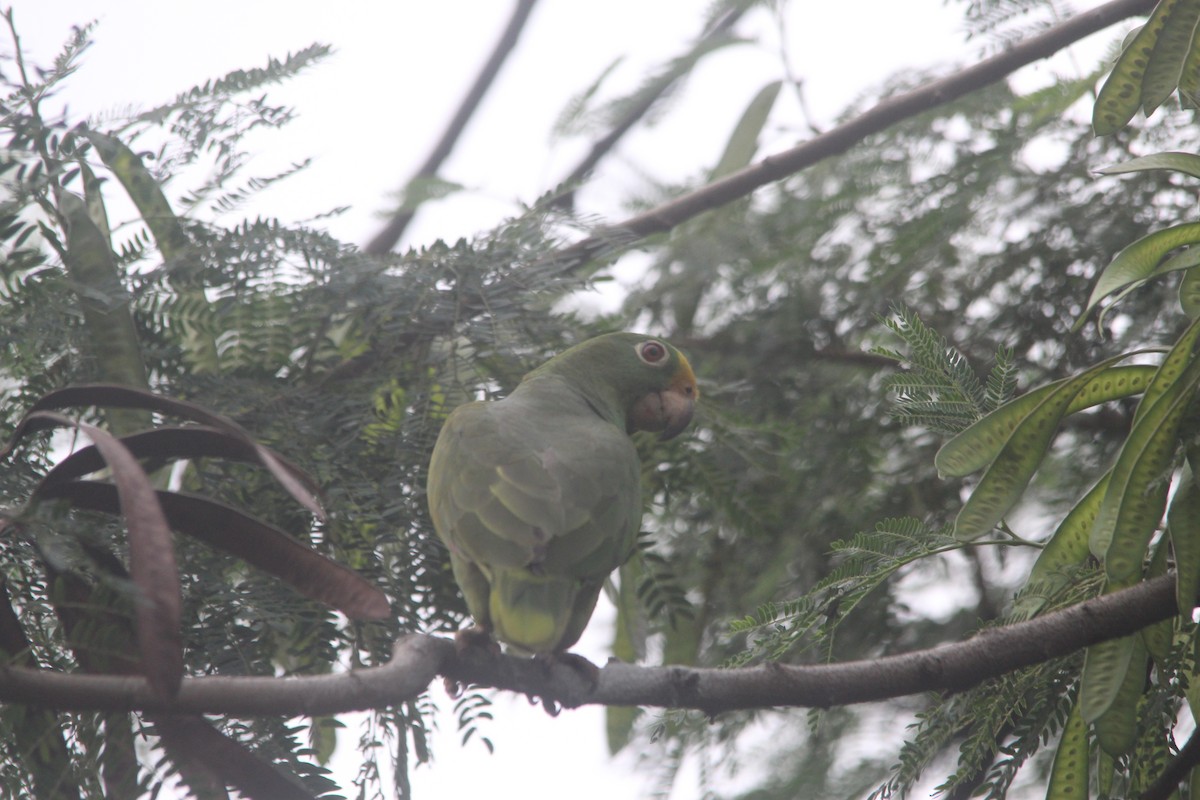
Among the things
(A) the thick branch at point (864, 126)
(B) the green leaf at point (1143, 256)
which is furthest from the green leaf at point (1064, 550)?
(A) the thick branch at point (864, 126)

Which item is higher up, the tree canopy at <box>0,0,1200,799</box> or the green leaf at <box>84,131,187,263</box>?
the green leaf at <box>84,131,187,263</box>

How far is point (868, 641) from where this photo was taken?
301cm

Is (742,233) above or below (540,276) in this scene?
above

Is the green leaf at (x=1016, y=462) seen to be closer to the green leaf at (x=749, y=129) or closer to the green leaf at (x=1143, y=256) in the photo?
the green leaf at (x=1143, y=256)

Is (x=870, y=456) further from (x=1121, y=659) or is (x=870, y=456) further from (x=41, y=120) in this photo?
(x=41, y=120)

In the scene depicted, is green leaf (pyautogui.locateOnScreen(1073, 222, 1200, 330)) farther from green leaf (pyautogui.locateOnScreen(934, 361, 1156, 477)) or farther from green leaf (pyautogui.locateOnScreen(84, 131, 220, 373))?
green leaf (pyautogui.locateOnScreen(84, 131, 220, 373))

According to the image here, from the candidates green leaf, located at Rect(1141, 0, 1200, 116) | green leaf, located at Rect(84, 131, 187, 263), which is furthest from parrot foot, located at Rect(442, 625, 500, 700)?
green leaf, located at Rect(1141, 0, 1200, 116)

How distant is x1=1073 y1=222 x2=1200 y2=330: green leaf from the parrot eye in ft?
4.33

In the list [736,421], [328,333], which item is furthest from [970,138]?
[328,333]

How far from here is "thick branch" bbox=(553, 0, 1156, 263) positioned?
3.03m

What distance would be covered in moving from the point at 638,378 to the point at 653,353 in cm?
8

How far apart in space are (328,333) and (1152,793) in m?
1.91

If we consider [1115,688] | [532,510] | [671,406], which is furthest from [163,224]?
[1115,688]

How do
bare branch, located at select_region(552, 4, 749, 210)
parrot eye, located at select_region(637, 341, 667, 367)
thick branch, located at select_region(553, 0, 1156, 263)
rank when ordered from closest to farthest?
1. parrot eye, located at select_region(637, 341, 667, 367)
2. thick branch, located at select_region(553, 0, 1156, 263)
3. bare branch, located at select_region(552, 4, 749, 210)
